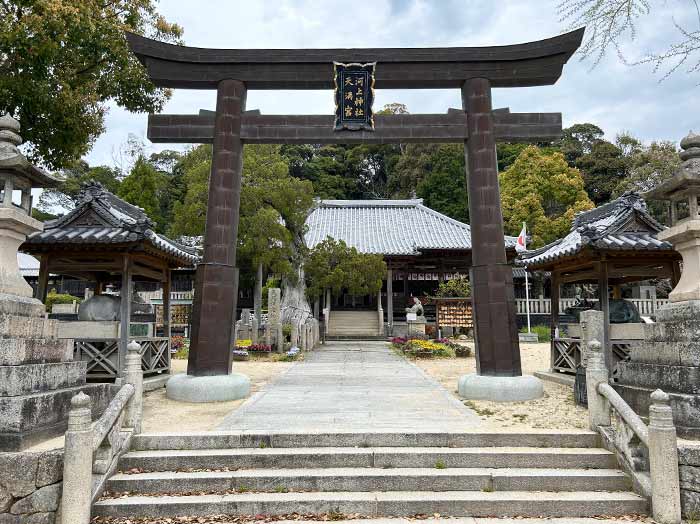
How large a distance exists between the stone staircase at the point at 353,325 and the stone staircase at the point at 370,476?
1954cm

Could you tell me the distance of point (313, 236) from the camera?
32.3 metres

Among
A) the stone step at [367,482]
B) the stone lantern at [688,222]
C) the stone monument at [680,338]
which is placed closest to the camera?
the stone step at [367,482]

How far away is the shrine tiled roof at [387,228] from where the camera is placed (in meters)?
28.5

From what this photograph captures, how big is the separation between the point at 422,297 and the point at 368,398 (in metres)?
21.3

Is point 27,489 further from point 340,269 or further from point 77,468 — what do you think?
point 340,269

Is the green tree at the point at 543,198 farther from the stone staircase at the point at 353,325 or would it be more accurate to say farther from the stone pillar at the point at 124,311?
the stone pillar at the point at 124,311

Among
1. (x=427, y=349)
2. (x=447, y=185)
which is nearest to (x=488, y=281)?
(x=427, y=349)

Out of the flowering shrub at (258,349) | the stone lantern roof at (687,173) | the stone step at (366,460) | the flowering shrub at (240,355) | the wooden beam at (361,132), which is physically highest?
the wooden beam at (361,132)

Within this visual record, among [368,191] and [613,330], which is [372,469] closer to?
[613,330]

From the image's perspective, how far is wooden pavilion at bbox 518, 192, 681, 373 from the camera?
9.80 meters

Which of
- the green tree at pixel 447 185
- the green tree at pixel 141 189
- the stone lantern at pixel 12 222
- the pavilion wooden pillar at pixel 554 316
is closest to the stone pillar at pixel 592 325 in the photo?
the pavilion wooden pillar at pixel 554 316

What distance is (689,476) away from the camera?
4914 millimetres

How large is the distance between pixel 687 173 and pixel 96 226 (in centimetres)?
1058

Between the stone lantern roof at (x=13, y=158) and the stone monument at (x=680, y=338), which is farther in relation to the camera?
the stone lantern roof at (x=13, y=158)
